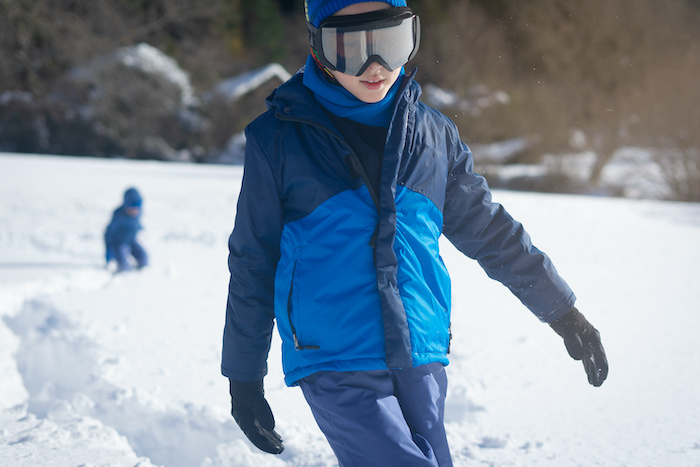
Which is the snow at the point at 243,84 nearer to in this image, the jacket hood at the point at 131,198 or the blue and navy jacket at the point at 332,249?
the jacket hood at the point at 131,198

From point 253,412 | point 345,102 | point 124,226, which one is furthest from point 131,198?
point 345,102

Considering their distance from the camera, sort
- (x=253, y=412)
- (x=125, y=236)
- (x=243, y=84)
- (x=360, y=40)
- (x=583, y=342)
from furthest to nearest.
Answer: (x=243, y=84)
(x=125, y=236)
(x=583, y=342)
(x=253, y=412)
(x=360, y=40)

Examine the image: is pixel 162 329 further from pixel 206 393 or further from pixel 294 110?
pixel 294 110

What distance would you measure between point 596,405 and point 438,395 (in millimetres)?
1517

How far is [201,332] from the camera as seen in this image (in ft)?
12.3

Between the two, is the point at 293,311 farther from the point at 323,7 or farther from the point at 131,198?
the point at 131,198

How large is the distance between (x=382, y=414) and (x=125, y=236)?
4.95 meters

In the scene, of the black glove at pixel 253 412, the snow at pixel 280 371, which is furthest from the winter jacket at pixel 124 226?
the black glove at pixel 253 412

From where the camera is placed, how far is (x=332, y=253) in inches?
54.9

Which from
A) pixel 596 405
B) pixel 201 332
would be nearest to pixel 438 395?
pixel 596 405

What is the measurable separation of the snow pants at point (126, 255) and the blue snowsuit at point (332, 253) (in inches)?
179

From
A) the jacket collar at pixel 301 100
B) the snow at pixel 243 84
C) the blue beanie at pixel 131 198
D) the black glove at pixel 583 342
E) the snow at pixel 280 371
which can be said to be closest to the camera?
the jacket collar at pixel 301 100

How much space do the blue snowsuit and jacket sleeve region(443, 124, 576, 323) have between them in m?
0.10

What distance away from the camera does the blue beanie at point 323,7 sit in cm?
145
